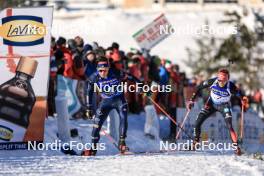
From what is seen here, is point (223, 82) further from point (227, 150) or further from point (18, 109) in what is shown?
point (18, 109)

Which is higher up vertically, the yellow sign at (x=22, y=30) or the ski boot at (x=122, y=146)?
the yellow sign at (x=22, y=30)

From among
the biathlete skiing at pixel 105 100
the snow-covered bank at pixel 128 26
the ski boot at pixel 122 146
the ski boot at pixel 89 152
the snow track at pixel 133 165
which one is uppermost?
the snow-covered bank at pixel 128 26

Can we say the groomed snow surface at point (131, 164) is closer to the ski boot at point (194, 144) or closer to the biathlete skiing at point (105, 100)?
the biathlete skiing at point (105, 100)

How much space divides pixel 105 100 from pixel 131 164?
2104 millimetres

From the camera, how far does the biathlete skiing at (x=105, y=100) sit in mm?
13023

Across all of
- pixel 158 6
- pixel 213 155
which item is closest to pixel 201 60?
pixel 158 6

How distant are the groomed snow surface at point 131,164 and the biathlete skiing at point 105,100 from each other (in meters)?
0.55

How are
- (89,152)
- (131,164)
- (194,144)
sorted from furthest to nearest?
1. (194,144)
2. (89,152)
3. (131,164)

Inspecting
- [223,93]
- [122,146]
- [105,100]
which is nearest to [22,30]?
[105,100]

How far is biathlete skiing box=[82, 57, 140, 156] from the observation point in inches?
513

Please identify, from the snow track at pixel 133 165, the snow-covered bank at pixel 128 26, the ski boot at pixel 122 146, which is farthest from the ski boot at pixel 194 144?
the snow-covered bank at pixel 128 26

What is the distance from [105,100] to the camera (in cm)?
1329

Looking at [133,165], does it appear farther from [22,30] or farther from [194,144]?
[194,144]

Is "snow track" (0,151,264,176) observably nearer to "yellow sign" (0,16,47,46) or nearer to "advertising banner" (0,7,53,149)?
"advertising banner" (0,7,53,149)
